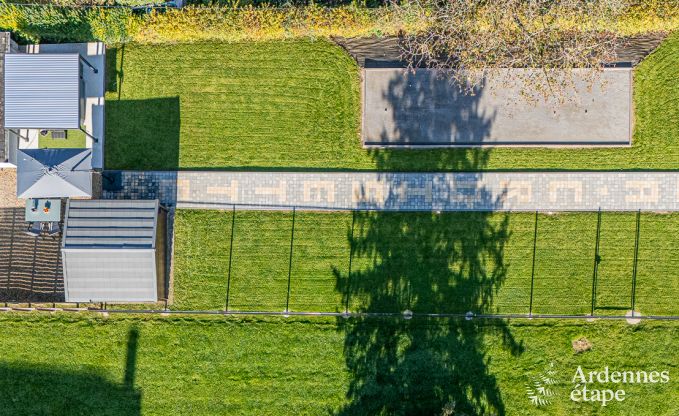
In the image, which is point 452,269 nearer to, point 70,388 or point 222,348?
point 222,348

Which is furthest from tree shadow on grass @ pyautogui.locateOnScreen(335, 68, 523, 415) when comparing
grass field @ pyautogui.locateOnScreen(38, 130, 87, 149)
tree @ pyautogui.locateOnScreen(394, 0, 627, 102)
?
grass field @ pyautogui.locateOnScreen(38, 130, 87, 149)

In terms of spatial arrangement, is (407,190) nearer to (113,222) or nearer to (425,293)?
(425,293)

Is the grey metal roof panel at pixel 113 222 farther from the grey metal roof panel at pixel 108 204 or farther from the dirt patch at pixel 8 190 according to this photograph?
the dirt patch at pixel 8 190

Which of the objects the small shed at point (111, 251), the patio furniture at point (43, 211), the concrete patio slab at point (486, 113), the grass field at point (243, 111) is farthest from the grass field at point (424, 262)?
the patio furniture at point (43, 211)

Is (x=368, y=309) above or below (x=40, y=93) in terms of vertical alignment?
below

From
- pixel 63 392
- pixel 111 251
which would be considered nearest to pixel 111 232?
pixel 111 251

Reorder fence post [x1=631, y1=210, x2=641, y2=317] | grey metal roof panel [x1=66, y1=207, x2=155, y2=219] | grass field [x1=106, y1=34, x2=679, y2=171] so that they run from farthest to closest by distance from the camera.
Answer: grass field [x1=106, y1=34, x2=679, y2=171] < fence post [x1=631, y1=210, x2=641, y2=317] < grey metal roof panel [x1=66, y1=207, x2=155, y2=219]

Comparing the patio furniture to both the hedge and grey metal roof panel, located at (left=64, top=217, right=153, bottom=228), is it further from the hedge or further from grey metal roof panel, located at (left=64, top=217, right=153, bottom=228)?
the hedge
